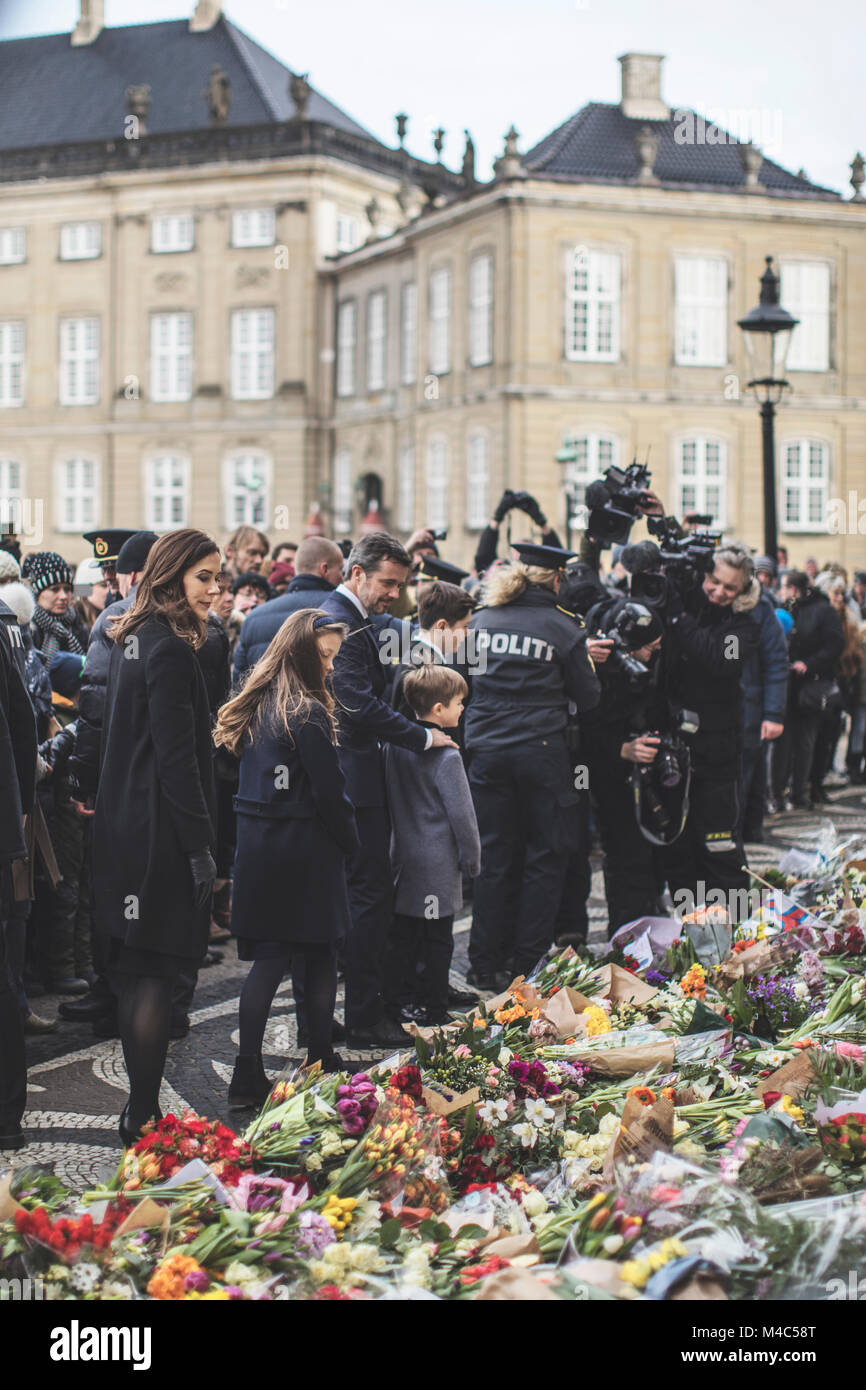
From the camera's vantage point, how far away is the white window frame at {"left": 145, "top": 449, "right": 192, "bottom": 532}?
1700 inches

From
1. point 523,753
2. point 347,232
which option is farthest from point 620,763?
point 347,232

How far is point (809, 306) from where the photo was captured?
3438cm

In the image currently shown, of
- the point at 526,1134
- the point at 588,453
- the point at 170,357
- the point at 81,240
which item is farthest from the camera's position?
the point at 81,240

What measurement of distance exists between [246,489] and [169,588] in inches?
1499

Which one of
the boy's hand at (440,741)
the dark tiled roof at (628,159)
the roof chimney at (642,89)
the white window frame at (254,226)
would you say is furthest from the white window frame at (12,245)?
the boy's hand at (440,741)

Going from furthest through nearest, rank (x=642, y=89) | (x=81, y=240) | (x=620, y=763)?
(x=81, y=240) → (x=642, y=89) → (x=620, y=763)

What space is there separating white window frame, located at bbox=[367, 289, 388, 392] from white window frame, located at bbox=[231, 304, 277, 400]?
3336 mm

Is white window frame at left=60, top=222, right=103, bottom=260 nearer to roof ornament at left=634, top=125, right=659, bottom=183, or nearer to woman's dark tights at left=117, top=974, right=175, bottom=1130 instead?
Answer: roof ornament at left=634, top=125, right=659, bottom=183

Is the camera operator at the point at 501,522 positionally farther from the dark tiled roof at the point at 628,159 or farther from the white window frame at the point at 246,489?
the white window frame at the point at 246,489

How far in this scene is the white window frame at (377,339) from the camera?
39.2 m

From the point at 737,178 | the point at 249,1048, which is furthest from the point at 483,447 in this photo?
the point at 249,1048

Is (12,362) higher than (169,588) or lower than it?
higher

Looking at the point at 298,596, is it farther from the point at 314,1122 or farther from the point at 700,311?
the point at 700,311
